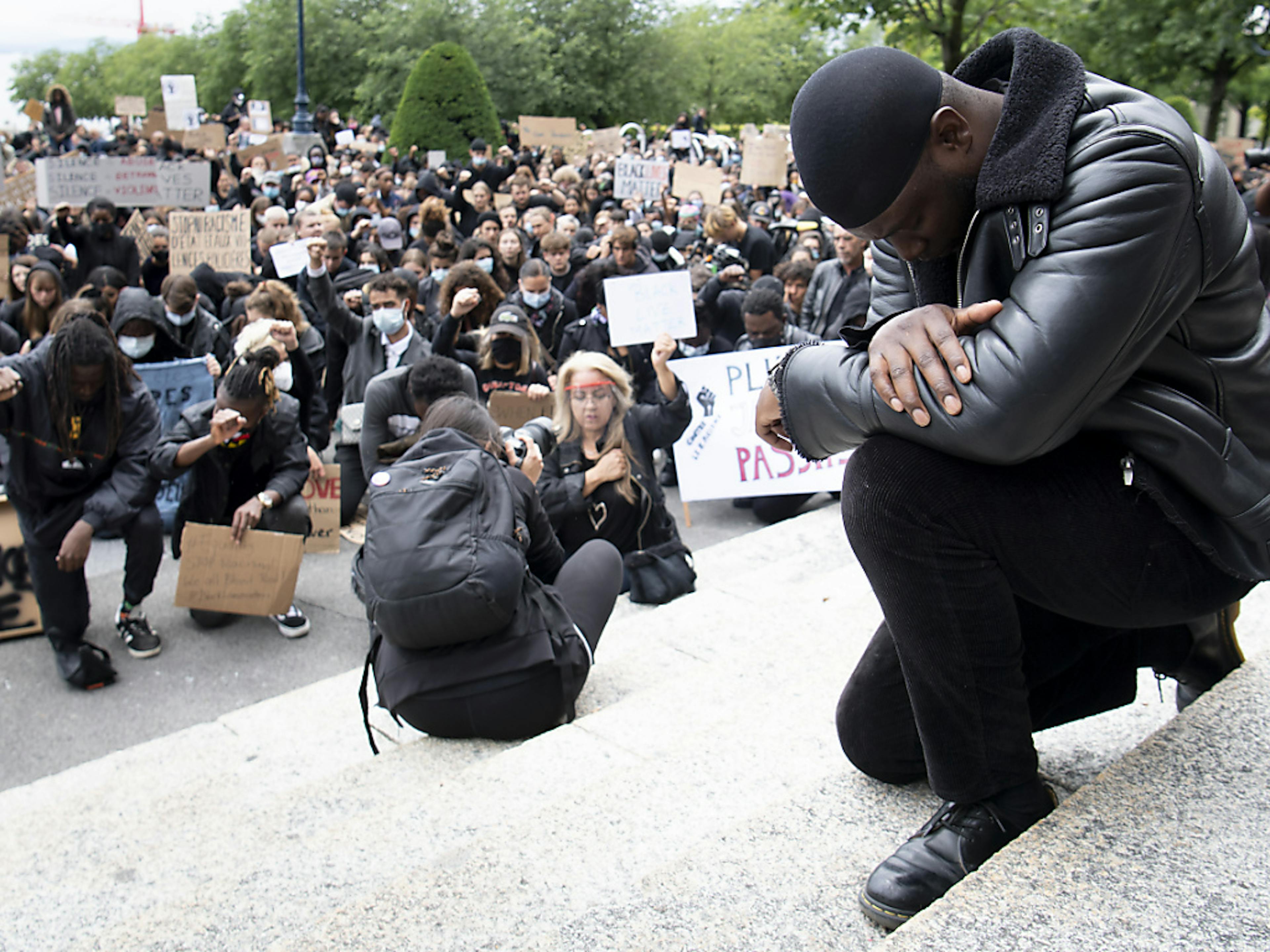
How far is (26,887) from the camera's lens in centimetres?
302

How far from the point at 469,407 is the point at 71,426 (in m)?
2.35

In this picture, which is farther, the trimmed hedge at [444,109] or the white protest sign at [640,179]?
the trimmed hedge at [444,109]

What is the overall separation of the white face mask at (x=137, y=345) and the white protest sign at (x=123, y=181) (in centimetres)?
577

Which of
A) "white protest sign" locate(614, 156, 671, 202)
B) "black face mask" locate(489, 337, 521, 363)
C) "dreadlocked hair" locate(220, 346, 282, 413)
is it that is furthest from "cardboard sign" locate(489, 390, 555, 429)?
"white protest sign" locate(614, 156, 671, 202)

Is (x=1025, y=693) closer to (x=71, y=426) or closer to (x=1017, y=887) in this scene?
(x=1017, y=887)

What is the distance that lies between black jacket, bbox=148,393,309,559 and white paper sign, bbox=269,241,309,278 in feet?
11.4

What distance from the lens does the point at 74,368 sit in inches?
211

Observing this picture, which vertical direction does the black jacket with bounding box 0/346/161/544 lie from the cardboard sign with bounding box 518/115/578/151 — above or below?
below

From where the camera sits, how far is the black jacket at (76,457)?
5.37 meters

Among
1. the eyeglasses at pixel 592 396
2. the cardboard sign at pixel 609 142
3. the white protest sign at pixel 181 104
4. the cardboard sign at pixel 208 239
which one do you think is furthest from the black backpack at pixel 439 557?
the white protest sign at pixel 181 104

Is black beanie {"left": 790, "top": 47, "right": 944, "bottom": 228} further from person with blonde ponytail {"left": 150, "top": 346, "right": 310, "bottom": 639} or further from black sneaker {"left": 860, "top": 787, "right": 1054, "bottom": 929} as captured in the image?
person with blonde ponytail {"left": 150, "top": 346, "right": 310, "bottom": 639}

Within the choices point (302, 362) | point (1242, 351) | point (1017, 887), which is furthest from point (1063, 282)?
point (302, 362)

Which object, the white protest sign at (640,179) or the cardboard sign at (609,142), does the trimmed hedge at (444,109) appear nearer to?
the cardboard sign at (609,142)

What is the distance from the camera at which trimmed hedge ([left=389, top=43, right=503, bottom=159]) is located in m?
25.5
